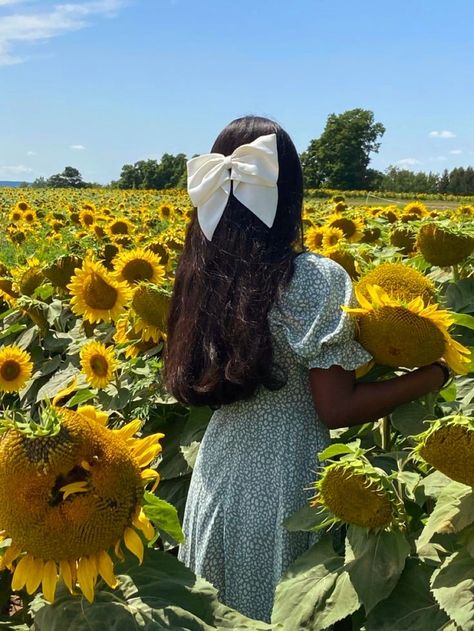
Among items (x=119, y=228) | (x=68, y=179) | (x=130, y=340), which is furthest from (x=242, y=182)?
(x=68, y=179)

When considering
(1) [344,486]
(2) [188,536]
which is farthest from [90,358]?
(1) [344,486]

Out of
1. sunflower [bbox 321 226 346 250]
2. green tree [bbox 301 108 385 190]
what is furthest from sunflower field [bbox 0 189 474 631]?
green tree [bbox 301 108 385 190]

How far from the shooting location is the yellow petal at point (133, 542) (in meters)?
1.09

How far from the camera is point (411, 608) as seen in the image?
1326 millimetres

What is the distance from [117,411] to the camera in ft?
8.93

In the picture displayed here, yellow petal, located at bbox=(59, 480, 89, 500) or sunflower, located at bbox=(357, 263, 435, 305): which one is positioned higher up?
sunflower, located at bbox=(357, 263, 435, 305)

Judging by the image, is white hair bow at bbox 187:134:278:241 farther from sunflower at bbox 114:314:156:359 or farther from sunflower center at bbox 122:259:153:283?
sunflower center at bbox 122:259:153:283

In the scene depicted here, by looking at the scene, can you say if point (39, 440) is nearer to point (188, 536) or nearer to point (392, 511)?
point (392, 511)

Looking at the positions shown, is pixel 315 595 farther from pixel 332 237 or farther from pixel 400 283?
pixel 332 237

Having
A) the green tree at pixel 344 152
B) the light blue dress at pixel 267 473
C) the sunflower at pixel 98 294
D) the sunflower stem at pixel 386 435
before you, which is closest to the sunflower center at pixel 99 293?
the sunflower at pixel 98 294

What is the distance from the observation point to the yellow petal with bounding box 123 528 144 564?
109 centimetres

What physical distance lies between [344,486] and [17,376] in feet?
6.56

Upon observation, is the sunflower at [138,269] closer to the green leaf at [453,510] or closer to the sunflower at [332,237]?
the sunflower at [332,237]

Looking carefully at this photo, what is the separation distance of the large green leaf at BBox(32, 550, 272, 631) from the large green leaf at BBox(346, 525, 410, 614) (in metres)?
0.19
